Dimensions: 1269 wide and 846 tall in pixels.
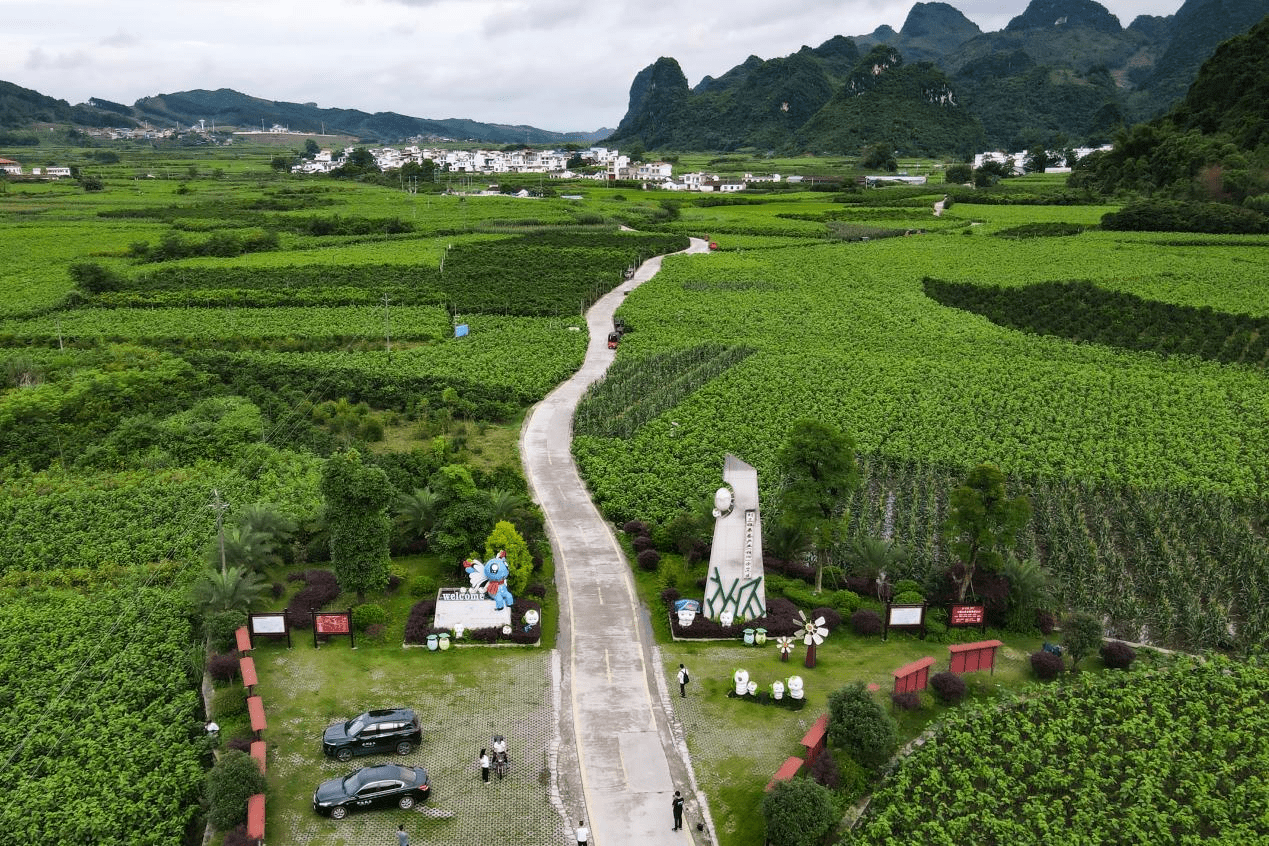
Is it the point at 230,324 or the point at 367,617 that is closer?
→ the point at 367,617

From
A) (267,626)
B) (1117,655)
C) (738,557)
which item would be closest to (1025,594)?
(1117,655)

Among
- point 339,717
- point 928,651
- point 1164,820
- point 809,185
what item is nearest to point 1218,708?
point 1164,820

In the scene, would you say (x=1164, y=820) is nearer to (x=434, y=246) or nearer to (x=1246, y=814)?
(x=1246, y=814)

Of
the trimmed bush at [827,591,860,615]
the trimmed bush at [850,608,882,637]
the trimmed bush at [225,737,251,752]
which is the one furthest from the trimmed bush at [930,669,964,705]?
the trimmed bush at [225,737,251,752]

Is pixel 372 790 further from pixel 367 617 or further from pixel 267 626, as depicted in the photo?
pixel 267 626

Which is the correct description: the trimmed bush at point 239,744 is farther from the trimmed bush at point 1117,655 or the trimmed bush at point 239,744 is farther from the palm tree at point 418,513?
the trimmed bush at point 1117,655

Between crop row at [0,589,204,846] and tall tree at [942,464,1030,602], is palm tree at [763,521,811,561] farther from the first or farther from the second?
crop row at [0,589,204,846]
